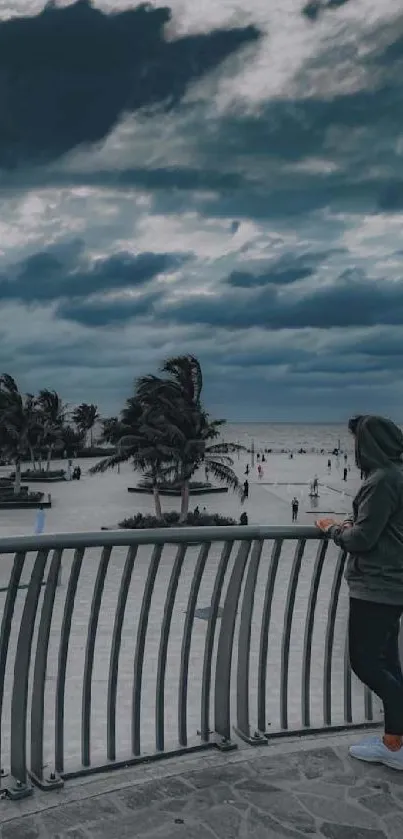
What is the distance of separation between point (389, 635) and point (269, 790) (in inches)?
40.5

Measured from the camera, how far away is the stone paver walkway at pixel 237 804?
3586mm

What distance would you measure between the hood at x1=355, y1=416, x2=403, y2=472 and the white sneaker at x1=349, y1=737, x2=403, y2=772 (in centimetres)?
167

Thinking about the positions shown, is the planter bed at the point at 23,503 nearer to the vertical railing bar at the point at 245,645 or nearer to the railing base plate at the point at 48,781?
the vertical railing bar at the point at 245,645

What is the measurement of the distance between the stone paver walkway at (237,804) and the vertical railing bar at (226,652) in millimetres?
216

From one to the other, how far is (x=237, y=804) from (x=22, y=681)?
1.25 metres

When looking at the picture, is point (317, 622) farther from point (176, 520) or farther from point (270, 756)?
point (176, 520)

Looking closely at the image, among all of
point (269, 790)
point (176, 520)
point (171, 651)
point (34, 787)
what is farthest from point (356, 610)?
point (176, 520)

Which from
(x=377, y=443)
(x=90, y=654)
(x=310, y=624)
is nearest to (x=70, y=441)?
(x=310, y=624)

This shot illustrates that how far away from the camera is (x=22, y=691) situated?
392 cm

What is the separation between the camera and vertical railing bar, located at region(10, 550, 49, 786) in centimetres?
386

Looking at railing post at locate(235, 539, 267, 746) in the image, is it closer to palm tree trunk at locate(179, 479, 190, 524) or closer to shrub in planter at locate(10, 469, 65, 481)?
palm tree trunk at locate(179, 479, 190, 524)

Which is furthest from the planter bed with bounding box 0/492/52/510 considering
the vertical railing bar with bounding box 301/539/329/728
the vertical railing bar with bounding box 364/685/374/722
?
the vertical railing bar with bounding box 301/539/329/728

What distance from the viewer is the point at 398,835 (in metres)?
3.59

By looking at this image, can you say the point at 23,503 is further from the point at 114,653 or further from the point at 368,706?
the point at 114,653
